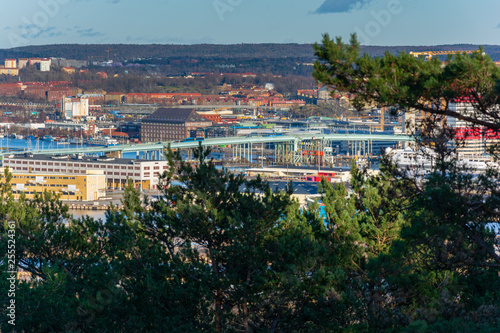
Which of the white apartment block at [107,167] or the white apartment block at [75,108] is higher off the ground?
the white apartment block at [75,108]

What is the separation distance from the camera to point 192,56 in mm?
65375

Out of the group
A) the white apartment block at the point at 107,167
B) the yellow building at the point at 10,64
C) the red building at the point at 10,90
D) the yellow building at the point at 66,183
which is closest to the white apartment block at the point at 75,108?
the red building at the point at 10,90

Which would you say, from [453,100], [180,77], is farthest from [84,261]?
[180,77]

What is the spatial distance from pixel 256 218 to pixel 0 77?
5228 centimetres

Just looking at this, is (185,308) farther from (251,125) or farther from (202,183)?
(251,125)

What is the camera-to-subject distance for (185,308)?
3.32m

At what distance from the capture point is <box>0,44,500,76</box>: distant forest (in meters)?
58.6

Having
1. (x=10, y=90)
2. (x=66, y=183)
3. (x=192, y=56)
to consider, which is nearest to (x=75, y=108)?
(x=10, y=90)

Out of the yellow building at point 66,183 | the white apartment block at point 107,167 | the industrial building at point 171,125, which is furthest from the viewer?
the industrial building at point 171,125

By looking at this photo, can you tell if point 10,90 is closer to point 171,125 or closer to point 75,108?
point 75,108

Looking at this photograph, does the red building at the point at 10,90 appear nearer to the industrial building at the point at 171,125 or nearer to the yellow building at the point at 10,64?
the yellow building at the point at 10,64

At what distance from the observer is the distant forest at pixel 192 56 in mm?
58594

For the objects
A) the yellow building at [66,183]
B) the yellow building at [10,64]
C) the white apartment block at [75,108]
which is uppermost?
the yellow building at [10,64]

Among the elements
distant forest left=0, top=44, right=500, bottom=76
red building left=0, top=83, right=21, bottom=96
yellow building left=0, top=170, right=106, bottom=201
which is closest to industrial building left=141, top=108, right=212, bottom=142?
yellow building left=0, top=170, right=106, bottom=201
